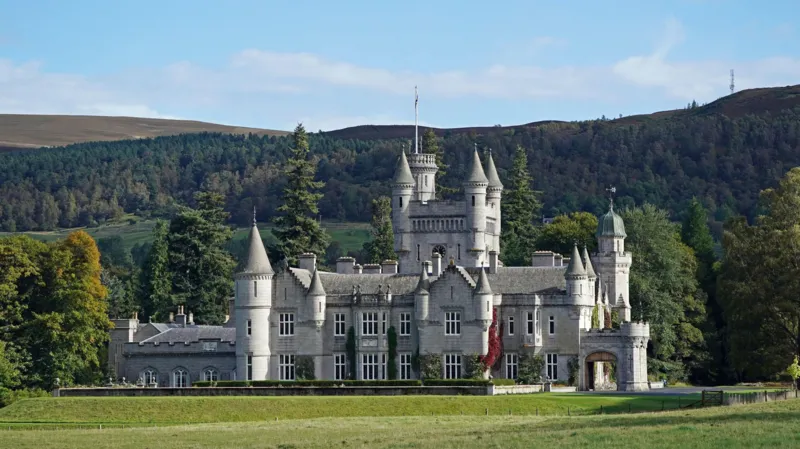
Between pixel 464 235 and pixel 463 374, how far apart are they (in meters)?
A: 13.5

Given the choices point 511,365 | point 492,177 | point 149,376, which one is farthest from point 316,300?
point 492,177

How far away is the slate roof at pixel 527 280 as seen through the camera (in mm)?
79375

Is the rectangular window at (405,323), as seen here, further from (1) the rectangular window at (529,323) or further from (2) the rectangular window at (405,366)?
(1) the rectangular window at (529,323)

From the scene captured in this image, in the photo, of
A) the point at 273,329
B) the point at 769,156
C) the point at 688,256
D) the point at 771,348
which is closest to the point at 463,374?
the point at 273,329

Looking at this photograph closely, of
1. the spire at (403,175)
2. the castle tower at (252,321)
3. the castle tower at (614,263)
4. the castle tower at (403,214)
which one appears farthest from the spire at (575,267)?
the spire at (403,175)

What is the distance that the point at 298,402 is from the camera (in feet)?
220

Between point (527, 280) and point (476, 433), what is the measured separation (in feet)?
95.3

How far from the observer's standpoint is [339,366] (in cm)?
8081

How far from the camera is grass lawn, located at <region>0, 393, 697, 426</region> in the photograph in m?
64.7

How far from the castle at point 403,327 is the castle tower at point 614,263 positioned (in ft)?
0.23

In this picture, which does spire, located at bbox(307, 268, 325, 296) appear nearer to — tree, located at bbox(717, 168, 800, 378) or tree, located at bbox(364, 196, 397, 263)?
tree, located at bbox(717, 168, 800, 378)

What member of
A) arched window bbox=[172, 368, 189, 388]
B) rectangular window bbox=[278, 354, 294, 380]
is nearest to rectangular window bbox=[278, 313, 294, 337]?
rectangular window bbox=[278, 354, 294, 380]

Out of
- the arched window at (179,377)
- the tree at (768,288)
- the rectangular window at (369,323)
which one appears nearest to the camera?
the rectangular window at (369,323)

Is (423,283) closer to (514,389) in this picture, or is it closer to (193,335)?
(514,389)
